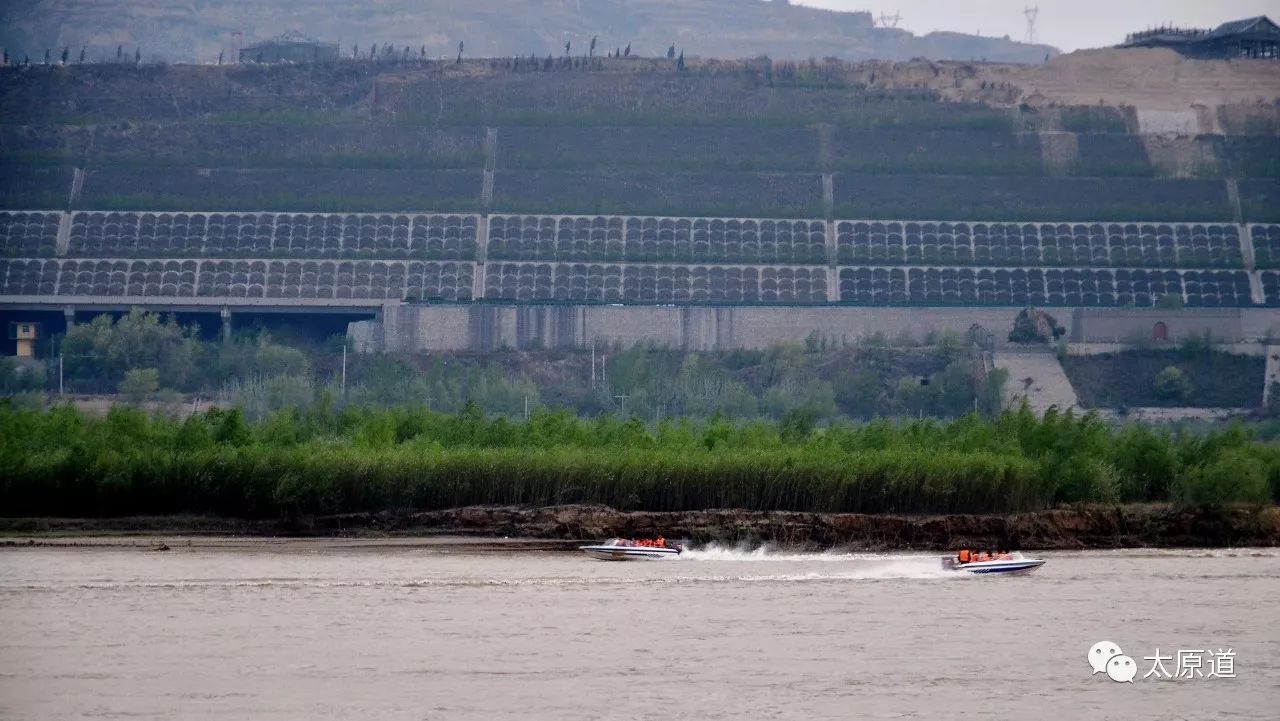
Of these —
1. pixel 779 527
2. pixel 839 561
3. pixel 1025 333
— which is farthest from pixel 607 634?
pixel 1025 333

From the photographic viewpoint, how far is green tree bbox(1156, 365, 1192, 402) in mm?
121062

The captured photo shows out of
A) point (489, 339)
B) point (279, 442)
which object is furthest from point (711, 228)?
point (279, 442)

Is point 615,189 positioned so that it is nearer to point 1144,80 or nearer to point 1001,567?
point 1144,80

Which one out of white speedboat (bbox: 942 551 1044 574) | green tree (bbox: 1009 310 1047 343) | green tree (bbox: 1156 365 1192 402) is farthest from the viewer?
green tree (bbox: 1009 310 1047 343)

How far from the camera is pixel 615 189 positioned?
502 ft

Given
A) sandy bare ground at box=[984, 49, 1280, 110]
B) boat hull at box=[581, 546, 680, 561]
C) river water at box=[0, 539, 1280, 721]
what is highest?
sandy bare ground at box=[984, 49, 1280, 110]

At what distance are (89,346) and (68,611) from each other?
81.1m

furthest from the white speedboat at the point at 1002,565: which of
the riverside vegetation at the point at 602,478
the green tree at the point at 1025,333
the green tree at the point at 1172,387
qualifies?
the green tree at the point at 1025,333

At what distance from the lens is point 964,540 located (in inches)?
2539

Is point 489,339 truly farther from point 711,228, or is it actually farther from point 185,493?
point 185,493

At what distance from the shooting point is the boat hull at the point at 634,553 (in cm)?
5994

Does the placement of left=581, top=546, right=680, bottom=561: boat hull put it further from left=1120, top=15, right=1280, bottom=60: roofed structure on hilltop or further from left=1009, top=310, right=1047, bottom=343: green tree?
left=1120, top=15, right=1280, bottom=60: roofed structure on hilltop

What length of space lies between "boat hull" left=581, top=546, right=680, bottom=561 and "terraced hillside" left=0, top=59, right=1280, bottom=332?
7639 centimetres

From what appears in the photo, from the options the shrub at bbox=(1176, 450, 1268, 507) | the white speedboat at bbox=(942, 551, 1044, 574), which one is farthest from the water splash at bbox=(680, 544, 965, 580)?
the shrub at bbox=(1176, 450, 1268, 507)
